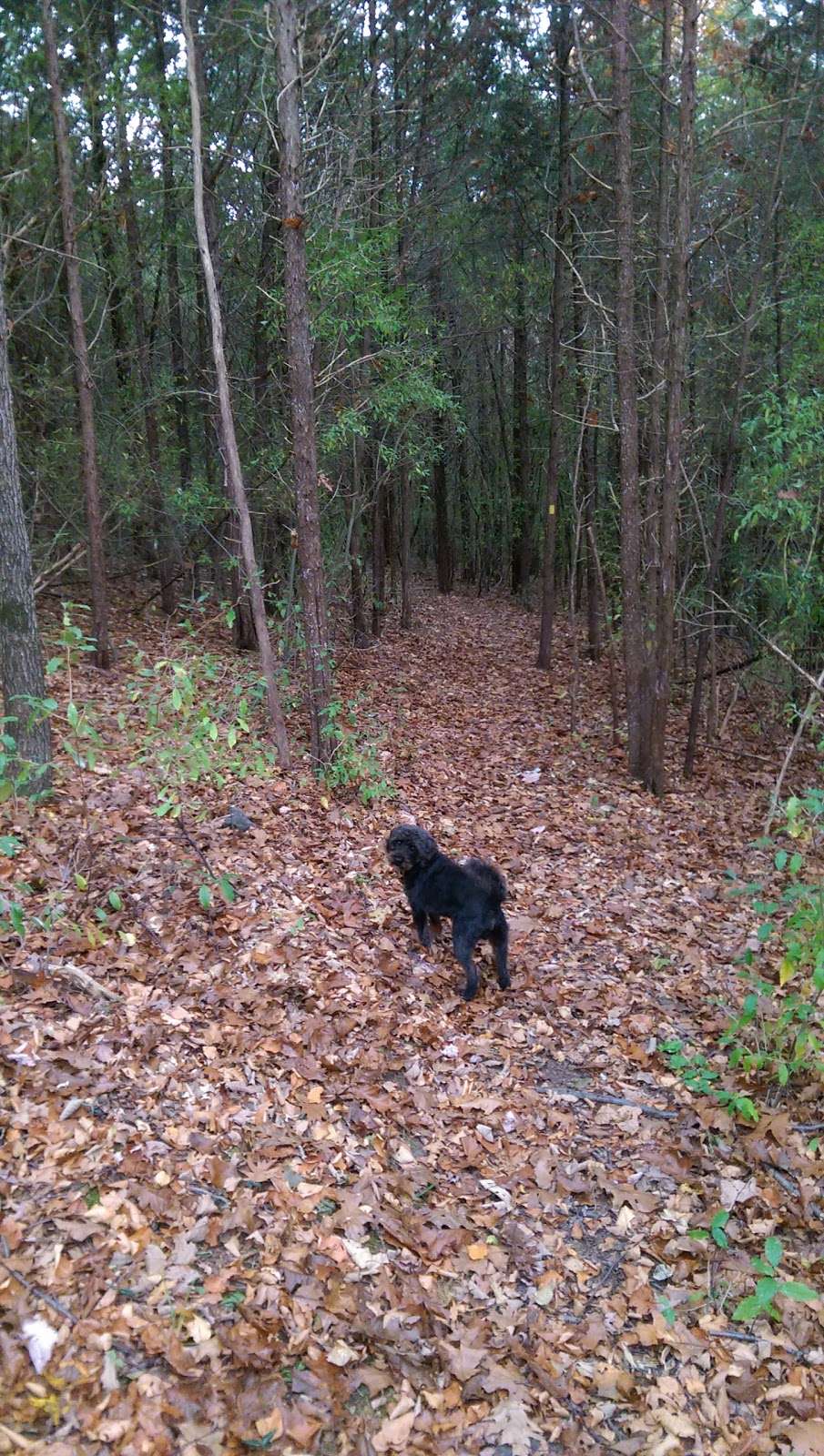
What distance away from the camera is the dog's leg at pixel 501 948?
5.93m

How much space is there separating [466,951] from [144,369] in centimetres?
1202

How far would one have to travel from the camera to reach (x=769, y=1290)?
138 inches

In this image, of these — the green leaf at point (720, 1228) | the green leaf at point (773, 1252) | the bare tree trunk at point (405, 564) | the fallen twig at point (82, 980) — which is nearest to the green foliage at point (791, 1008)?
the green leaf at point (720, 1228)

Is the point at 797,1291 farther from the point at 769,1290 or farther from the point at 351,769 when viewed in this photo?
the point at 351,769

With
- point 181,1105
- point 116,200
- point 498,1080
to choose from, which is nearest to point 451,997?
point 498,1080

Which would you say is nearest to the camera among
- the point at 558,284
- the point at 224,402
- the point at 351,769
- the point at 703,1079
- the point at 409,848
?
the point at 703,1079

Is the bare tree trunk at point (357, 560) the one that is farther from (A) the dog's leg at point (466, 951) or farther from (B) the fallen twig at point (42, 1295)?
(B) the fallen twig at point (42, 1295)

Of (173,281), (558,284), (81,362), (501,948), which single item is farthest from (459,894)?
(173,281)

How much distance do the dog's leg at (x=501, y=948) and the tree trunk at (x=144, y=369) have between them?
968cm

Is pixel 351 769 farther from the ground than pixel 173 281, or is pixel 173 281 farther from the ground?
pixel 173 281

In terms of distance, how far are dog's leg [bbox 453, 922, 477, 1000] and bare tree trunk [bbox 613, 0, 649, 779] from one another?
590cm

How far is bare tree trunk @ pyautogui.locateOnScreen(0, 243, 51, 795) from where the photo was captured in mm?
6262

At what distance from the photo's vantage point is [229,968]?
5.35 metres

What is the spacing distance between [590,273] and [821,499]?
8389mm
